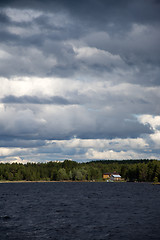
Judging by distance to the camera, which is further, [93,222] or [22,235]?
[93,222]

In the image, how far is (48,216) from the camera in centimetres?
6612

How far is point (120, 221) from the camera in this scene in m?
58.5

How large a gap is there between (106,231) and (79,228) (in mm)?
4840

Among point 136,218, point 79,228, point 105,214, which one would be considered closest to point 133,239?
point 79,228

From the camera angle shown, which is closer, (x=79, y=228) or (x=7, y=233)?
(x=7, y=233)

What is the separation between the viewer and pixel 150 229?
164 feet

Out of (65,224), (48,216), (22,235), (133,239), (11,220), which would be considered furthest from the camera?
(48,216)

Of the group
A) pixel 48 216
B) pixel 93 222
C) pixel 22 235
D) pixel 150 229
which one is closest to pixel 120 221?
pixel 93 222

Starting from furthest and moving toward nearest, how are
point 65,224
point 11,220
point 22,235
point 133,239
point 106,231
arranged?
1. point 11,220
2. point 65,224
3. point 106,231
4. point 22,235
5. point 133,239

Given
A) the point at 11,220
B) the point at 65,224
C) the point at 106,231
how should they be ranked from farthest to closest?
the point at 11,220
the point at 65,224
the point at 106,231

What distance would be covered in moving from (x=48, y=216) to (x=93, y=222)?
12038mm

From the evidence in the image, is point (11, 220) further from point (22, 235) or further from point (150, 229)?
point (150, 229)

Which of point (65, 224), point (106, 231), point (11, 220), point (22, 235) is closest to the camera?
point (22, 235)

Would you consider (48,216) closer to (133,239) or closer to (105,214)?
(105,214)
